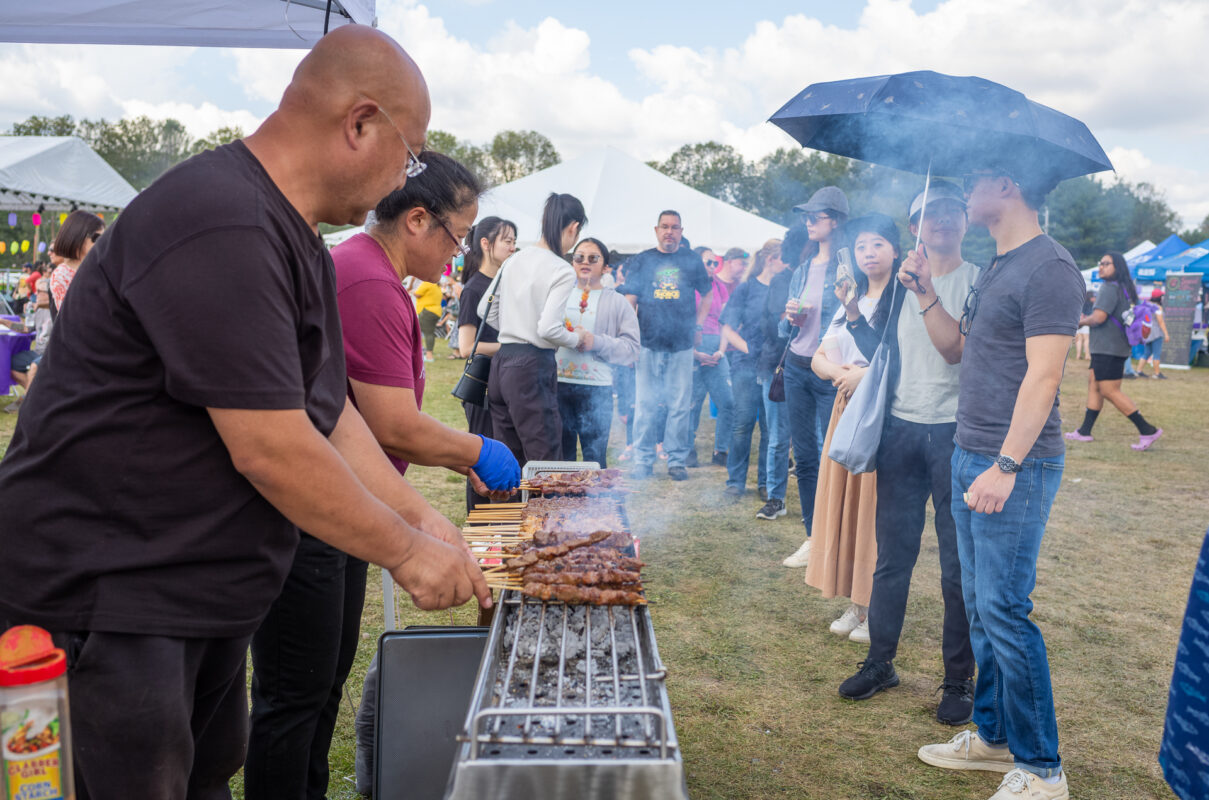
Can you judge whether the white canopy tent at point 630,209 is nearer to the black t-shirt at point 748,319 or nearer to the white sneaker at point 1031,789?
the black t-shirt at point 748,319

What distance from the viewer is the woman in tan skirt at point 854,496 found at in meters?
4.69

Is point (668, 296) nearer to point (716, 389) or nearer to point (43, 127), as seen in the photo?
point (716, 389)

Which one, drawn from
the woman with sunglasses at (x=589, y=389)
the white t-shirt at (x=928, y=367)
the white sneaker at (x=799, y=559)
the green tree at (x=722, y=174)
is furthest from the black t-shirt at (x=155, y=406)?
the green tree at (x=722, y=174)

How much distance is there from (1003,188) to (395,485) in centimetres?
269

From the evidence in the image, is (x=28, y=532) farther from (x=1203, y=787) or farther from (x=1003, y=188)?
(x=1003, y=188)

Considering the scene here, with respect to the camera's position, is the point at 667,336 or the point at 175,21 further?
the point at 667,336

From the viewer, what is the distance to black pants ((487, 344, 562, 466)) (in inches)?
219

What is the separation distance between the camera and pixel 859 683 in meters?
4.26

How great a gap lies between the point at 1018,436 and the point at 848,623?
7.63 ft

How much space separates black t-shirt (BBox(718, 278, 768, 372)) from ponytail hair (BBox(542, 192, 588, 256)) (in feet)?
11.6

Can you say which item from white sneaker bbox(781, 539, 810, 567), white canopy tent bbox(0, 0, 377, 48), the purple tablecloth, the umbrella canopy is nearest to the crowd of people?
the umbrella canopy

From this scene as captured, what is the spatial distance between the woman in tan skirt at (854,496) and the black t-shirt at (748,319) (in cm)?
346

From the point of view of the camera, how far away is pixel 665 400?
9.27 m

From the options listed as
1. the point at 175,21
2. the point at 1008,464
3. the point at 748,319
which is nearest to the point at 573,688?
the point at 1008,464
